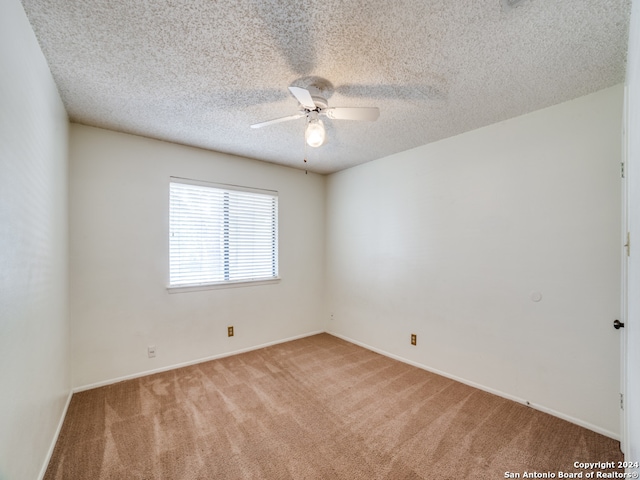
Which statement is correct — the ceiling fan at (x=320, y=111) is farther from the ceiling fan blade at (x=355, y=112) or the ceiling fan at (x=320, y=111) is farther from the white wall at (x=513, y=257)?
the white wall at (x=513, y=257)

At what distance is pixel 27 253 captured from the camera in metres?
1.42

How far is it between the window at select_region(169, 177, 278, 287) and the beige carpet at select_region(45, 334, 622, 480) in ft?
3.64

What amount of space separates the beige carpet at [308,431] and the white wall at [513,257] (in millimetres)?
333

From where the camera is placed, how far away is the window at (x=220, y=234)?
307cm

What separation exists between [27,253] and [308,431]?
201 cm

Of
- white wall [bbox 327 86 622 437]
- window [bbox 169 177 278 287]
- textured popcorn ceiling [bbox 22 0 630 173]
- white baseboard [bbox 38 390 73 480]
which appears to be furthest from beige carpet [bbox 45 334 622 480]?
textured popcorn ceiling [bbox 22 0 630 173]

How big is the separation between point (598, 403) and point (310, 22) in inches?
122

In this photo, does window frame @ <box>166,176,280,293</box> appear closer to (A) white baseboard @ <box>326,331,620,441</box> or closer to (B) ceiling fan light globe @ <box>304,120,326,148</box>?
(A) white baseboard @ <box>326,331,620,441</box>

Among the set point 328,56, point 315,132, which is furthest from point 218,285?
point 328,56

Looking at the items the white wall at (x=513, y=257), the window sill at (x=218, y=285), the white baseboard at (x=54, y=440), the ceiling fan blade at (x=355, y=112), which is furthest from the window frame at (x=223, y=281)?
the ceiling fan blade at (x=355, y=112)

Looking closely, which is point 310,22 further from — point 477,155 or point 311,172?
point 311,172

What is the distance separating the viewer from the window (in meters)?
3.07

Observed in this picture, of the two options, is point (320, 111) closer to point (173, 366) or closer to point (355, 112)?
point (355, 112)

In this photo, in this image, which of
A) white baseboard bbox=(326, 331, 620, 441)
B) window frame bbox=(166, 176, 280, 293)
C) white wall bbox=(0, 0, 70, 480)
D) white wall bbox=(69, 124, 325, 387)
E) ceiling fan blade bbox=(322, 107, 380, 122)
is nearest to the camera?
white wall bbox=(0, 0, 70, 480)
